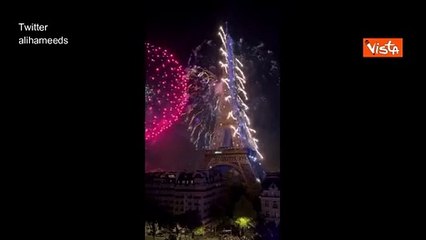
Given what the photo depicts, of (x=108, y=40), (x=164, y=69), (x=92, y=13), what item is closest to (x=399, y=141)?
(x=164, y=69)

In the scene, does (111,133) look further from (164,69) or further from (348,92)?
(348,92)

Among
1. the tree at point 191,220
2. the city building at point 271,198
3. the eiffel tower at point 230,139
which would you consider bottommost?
the tree at point 191,220

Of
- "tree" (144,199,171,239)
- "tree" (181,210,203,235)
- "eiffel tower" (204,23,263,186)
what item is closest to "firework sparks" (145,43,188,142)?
"eiffel tower" (204,23,263,186)

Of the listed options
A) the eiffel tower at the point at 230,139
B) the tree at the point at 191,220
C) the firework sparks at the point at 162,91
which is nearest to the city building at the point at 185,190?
the tree at the point at 191,220

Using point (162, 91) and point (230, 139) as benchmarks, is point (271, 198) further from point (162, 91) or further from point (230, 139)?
point (162, 91)

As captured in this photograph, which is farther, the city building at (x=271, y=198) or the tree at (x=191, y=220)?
the tree at (x=191, y=220)

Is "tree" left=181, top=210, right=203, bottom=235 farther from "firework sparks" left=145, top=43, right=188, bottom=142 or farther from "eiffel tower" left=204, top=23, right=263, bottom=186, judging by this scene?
"firework sparks" left=145, top=43, right=188, bottom=142

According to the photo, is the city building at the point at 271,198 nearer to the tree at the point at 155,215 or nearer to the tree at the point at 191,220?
the tree at the point at 191,220
